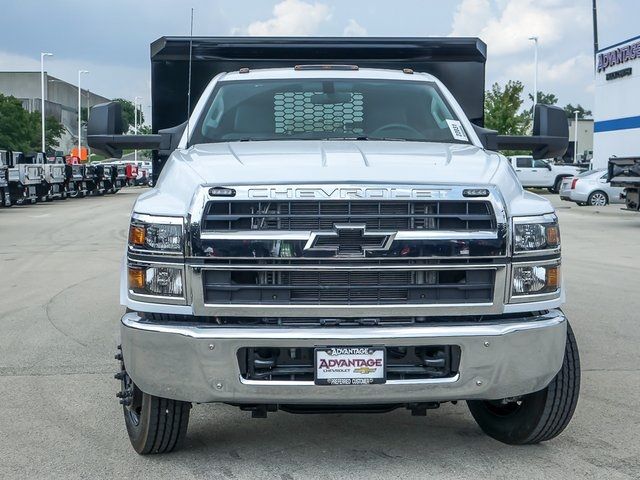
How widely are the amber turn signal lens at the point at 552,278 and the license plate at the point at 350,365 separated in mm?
865

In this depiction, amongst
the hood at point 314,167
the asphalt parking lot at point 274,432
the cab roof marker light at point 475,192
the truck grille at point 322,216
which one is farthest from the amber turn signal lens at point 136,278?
the cab roof marker light at point 475,192

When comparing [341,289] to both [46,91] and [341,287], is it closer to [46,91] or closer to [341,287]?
[341,287]

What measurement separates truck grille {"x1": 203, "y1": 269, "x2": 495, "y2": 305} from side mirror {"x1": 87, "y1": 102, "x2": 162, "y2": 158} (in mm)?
2278

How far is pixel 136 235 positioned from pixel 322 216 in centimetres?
88

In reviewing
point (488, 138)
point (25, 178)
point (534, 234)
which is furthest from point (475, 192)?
point (25, 178)

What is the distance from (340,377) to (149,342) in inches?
34.3

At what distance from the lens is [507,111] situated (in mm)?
53938

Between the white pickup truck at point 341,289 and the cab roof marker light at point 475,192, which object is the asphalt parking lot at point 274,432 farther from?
the cab roof marker light at point 475,192

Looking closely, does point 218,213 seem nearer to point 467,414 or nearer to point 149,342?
point 149,342

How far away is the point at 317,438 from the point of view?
16.8 ft

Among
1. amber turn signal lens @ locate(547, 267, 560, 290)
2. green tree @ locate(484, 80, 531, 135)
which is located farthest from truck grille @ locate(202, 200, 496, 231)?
green tree @ locate(484, 80, 531, 135)

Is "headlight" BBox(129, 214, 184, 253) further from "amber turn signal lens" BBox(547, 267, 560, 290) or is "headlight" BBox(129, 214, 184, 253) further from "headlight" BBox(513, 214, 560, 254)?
"amber turn signal lens" BBox(547, 267, 560, 290)

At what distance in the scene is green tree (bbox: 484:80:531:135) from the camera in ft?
176

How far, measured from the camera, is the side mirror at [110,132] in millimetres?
6230
